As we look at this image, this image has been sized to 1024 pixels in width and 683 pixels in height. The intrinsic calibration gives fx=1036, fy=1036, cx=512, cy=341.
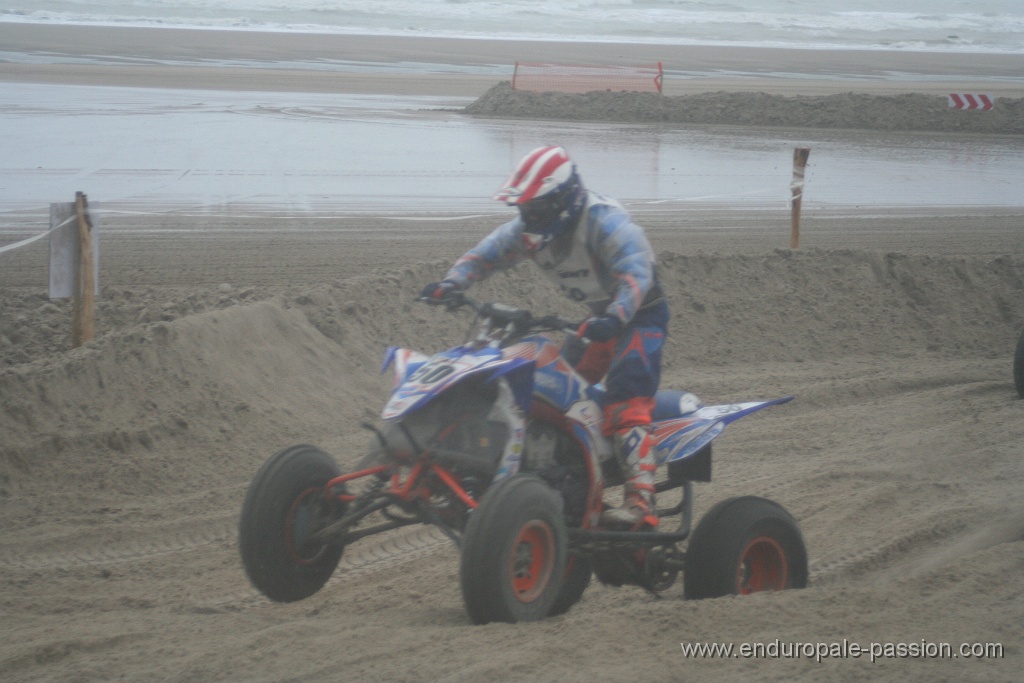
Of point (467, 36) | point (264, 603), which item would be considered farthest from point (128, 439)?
point (467, 36)

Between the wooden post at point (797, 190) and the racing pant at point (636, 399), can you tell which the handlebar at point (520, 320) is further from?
the wooden post at point (797, 190)

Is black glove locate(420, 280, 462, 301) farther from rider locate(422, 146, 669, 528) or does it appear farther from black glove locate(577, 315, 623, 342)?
black glove locate(577, 315, 623, 342)

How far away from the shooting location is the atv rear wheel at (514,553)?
12.8 ft

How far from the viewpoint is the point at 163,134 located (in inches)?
806

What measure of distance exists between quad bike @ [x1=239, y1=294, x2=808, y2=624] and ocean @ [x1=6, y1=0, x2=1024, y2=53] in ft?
186

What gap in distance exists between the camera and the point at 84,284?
7723mm

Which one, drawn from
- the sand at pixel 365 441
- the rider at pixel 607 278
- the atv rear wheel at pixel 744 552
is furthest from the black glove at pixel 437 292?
the atv rear wheel at pixel 744 552

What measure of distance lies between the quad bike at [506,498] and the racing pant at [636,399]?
78 millimetres

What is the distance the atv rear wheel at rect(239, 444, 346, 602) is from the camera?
4312 millimetres

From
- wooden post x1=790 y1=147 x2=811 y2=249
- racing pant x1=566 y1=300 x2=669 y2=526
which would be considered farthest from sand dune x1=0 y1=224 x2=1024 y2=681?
wooden post x1=790 y1=147 x2=811 y2=249

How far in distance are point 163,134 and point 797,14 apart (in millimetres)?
69818

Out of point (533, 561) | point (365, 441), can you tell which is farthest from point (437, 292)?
point (365, 441)

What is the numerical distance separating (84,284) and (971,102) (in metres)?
22.0

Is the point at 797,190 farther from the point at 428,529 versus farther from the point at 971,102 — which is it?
the point at 971,102
